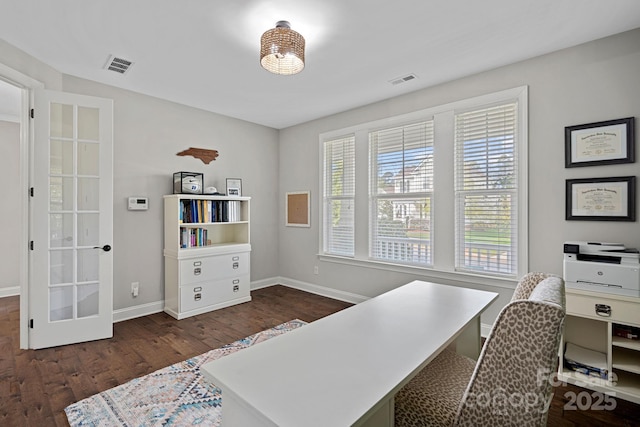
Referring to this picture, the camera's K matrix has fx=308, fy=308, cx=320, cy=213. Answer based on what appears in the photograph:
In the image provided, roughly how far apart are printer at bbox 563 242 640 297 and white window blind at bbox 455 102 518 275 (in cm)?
65

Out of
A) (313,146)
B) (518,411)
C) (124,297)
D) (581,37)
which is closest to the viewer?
(518,411)

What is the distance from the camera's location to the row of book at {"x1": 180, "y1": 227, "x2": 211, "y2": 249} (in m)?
3.80

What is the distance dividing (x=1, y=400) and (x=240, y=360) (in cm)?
220

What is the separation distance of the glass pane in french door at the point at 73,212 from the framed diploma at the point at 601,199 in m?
4.37

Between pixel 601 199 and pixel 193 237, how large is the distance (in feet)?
13.7

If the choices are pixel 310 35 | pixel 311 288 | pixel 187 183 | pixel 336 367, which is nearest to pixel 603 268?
pixel 336 367

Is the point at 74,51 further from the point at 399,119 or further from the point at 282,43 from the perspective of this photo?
the point at 399,119

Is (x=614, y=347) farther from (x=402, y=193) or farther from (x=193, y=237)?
(x=193, y=237)

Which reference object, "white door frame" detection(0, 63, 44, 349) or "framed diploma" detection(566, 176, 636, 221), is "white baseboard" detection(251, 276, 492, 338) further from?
"white door frame" detection(0, 63, 44, 349)

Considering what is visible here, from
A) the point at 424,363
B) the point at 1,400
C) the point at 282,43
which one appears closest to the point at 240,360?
the point at 424,363

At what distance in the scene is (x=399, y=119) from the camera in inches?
146

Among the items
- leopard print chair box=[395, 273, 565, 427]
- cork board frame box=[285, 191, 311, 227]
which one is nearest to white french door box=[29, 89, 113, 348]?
cork board frame box=[285, 191, 311, 227]

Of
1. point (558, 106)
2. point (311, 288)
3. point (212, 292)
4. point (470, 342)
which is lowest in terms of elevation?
point (311, 288)

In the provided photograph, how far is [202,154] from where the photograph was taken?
4254mm
